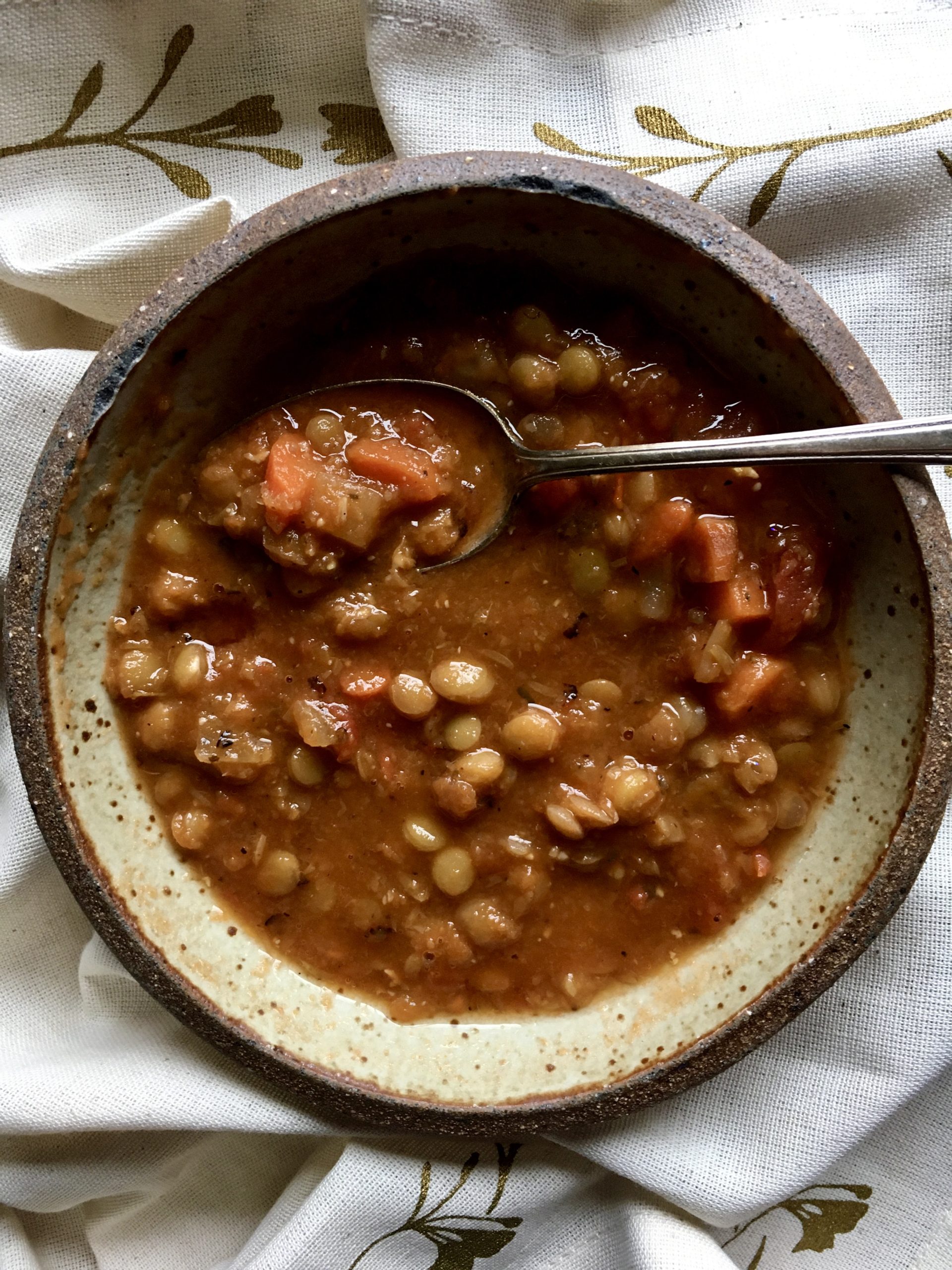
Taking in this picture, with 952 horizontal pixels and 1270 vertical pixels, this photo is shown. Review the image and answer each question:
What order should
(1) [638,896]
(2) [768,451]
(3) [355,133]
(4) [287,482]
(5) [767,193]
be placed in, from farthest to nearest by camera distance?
(3) [355,133] < (5) [767,193] < (1) [638,896] < (4) [287,482] < (2) [768,451]

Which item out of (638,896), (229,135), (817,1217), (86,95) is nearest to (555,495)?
(638,896)

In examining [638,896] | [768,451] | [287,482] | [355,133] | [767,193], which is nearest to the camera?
[768,451]

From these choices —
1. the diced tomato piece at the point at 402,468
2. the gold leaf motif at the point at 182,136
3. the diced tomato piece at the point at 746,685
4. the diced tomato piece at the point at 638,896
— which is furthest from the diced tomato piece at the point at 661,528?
the gold leaf motif at the point at 182,136

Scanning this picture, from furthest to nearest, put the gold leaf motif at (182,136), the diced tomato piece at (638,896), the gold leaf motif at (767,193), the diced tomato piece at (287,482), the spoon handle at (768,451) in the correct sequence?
1. the gold leaf motif at (182,136)
2. the gold leaf motif at (767,193)
3. the diced tomato piece at (638,896)
4. the diced tomato piece at (287,482)
5. the spoon handle at (768,451)

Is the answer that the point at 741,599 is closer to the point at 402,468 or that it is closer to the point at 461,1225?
the point at 402,468

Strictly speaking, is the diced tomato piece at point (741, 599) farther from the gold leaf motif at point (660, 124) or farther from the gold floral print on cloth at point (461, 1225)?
the gold floral print on cloth at point (461, 1225)

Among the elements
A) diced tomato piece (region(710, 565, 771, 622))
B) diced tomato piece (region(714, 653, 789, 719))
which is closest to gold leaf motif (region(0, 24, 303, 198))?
diced tomato piece (region(710, 565, 771, 622))

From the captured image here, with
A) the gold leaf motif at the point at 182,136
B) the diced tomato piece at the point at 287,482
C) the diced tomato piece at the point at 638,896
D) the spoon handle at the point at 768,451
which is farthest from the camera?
the gold leaf motif at the point at 182,136
